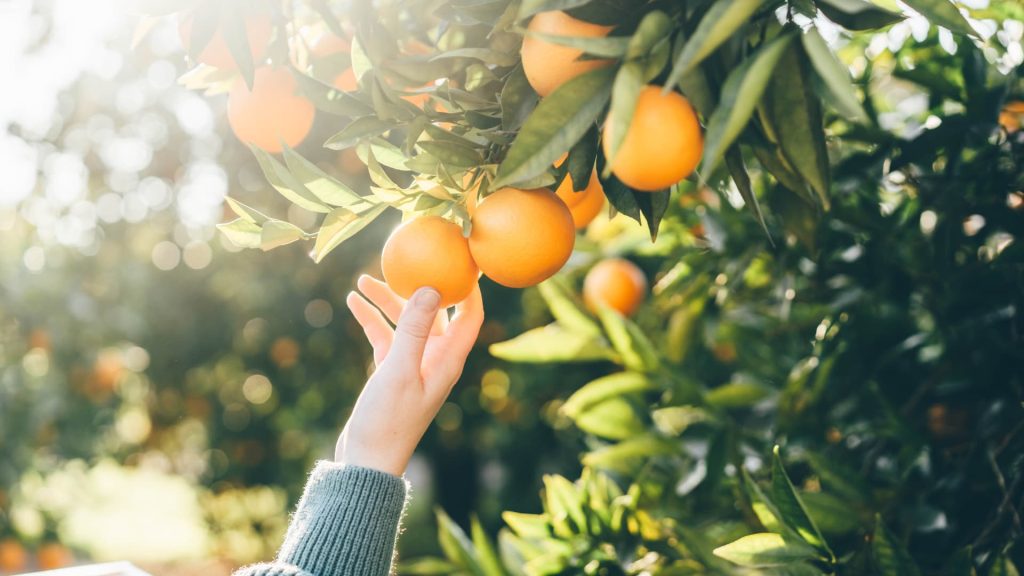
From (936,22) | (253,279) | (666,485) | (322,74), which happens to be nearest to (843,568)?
(666,485)

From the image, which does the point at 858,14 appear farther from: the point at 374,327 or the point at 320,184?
the point at 374,327

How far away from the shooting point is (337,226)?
57 cm

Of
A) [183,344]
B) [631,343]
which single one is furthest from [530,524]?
[183,344]

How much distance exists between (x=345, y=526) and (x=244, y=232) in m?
0.27

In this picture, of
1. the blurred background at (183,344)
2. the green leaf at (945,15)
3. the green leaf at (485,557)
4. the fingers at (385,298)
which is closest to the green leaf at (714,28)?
the green leaf at (945,15)

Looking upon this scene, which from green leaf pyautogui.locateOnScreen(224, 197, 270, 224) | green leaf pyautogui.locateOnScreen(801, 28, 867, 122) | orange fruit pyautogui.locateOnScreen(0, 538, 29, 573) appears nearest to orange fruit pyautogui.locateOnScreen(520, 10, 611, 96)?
green leaf pyautogui.locateOnScreen(801, 28, 867, 122)

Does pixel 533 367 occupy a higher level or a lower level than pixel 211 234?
lower

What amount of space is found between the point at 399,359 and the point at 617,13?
34 cm

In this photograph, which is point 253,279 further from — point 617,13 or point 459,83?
point 617,13

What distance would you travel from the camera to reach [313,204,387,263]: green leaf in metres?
0.57

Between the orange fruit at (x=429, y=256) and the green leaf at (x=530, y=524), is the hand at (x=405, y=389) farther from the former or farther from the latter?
the green leaf at (x=530, y=524)

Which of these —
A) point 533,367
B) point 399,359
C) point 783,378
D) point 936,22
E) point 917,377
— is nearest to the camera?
point 936,22

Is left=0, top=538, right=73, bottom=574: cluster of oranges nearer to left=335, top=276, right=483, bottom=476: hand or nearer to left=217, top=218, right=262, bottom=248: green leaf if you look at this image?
left=335, top=276, right=483, bottom=476: hand

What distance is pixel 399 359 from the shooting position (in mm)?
682
